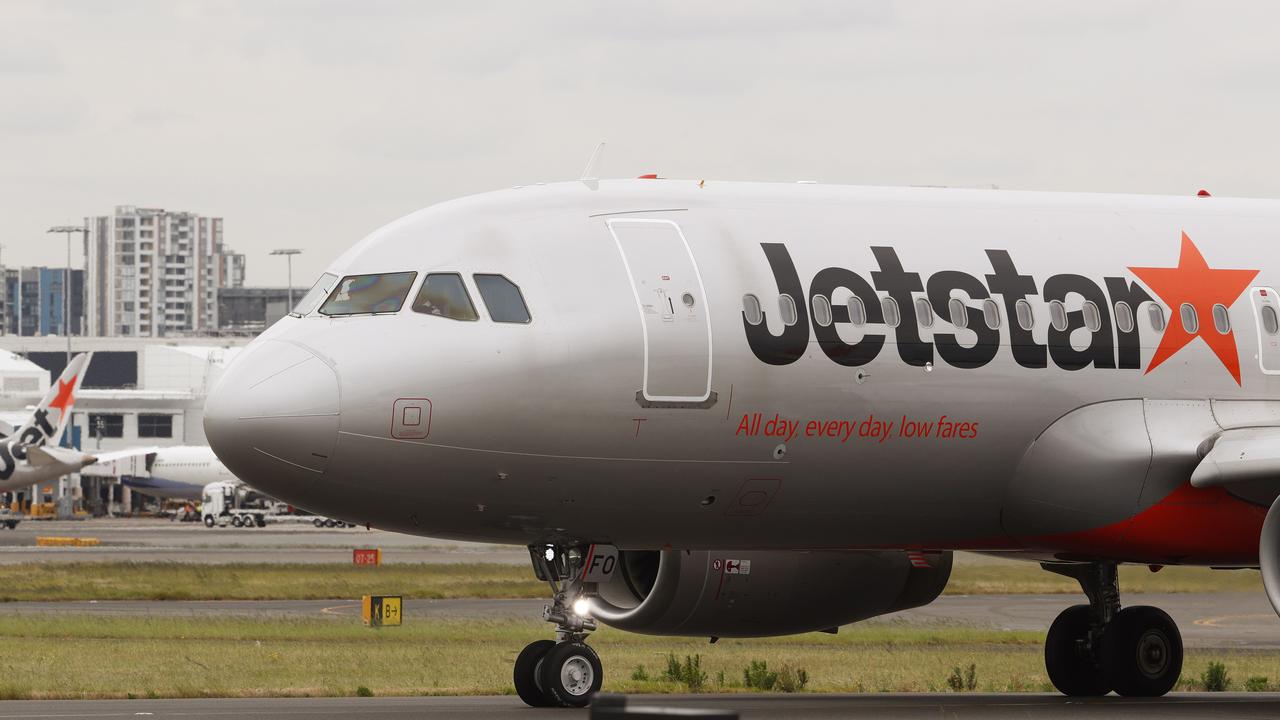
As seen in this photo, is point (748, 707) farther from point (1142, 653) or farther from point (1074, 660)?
point (1142, 653)

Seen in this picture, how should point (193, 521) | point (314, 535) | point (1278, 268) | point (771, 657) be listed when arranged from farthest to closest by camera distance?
point (193, 521) → point (314, 535) → point (771, 657) → point (1278, 268)

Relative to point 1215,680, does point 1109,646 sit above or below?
above

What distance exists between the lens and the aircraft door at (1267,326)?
65.5 feet

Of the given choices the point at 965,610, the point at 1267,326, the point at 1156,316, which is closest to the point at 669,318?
the point at 1156,316

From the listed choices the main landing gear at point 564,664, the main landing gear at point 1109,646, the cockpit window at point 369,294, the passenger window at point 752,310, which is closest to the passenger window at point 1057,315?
the passenger window at point 752,310

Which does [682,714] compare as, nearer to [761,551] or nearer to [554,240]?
[554,240]

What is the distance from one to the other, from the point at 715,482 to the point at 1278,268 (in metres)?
7.13

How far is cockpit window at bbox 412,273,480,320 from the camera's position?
17.0 metres

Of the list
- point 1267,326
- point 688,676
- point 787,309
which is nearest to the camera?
point 787,309

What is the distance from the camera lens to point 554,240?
17609 mm

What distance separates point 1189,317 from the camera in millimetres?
19719

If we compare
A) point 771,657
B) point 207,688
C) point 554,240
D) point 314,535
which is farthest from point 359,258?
point 314,535

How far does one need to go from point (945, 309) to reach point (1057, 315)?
1.28m

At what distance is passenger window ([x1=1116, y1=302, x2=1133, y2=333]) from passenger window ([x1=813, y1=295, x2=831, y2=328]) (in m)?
3.28
